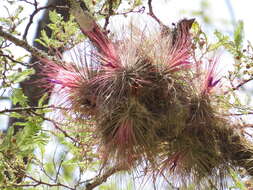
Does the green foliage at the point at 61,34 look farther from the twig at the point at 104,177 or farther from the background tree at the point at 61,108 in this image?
the twig at the point at 104,177

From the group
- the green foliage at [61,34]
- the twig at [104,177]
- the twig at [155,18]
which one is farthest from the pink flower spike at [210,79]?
the green foliage at [61,34]

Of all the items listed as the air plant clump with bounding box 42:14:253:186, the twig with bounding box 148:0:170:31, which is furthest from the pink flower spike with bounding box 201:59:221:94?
the twig with bounding box 148:0:170:31

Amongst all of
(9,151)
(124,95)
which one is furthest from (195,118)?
(9,151)

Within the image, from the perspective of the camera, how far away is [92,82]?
2.42 meters

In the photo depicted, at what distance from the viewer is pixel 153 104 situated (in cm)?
240

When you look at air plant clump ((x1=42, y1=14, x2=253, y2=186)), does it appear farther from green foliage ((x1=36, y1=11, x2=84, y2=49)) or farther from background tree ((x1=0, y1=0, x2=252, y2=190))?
green foliage ((x1=36, y1=11, x2=84, y2=49))

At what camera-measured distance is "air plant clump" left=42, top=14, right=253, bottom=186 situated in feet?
7.79

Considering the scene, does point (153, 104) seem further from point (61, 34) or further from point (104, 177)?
point (61, 34)

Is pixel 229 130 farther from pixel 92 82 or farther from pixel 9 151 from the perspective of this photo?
pixel 9 151

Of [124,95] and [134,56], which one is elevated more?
[134,56]

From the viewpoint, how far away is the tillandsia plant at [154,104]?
2375 millimetres

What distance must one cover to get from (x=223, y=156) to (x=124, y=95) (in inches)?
22.9

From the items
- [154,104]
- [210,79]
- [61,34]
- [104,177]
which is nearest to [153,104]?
[154,104]

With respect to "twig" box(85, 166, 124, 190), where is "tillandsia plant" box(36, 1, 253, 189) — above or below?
above
